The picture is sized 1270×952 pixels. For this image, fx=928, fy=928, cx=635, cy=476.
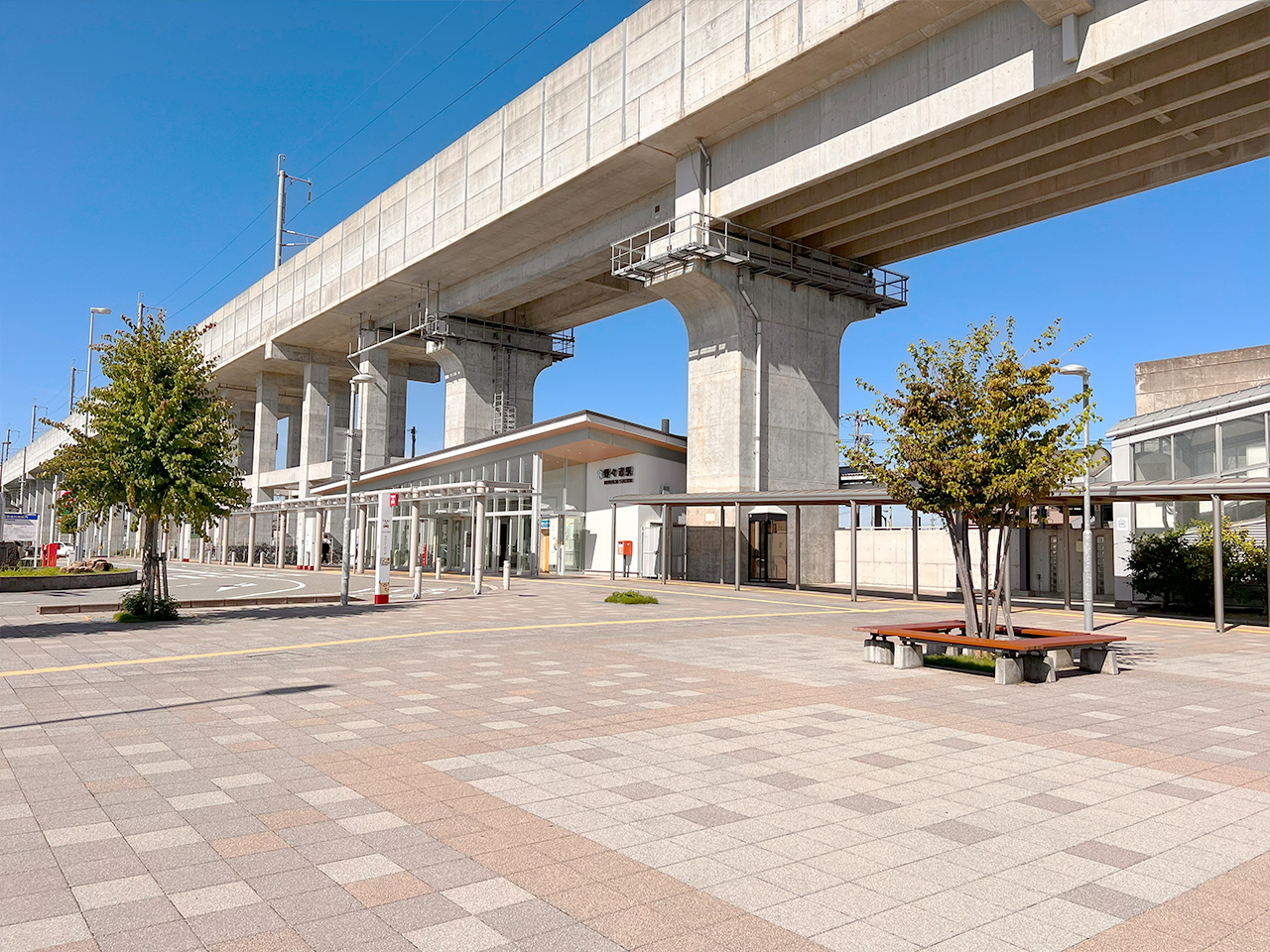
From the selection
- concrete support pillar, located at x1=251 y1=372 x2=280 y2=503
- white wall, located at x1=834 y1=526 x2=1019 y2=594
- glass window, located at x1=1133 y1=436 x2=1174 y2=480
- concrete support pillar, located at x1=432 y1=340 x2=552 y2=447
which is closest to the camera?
glass window, located at x1=1133 y1=436 x2=1174 y2=480

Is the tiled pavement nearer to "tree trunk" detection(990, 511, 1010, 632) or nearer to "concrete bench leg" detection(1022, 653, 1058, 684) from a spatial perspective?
"concrete bench leg" detection(1022, 653, 1058, 684)

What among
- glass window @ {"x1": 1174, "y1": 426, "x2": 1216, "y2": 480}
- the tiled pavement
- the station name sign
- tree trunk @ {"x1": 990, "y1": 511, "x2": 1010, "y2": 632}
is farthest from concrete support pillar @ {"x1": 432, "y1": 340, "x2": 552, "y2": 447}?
the tiled pavement

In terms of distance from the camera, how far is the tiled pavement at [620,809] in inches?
163

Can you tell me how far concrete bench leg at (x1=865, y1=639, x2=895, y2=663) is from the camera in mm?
12867

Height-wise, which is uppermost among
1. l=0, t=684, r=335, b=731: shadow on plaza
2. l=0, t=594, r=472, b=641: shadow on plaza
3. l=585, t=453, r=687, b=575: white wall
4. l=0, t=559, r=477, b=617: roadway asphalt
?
l=585, t=453, r=687, b=575: white wall

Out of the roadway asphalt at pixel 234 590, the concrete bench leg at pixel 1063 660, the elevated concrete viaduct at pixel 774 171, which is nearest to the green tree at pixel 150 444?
the roadway asphalt at pixel 234 590

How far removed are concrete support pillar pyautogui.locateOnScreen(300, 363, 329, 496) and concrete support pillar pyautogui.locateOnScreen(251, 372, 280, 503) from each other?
232 inches

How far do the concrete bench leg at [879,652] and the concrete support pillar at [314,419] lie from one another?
50694 millimetres

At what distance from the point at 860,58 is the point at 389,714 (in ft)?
75.8

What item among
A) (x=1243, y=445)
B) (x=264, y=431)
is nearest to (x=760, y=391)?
(x=1243, y=445)

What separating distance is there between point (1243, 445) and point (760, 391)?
14626 millimetres

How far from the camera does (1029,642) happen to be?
11.3 metres

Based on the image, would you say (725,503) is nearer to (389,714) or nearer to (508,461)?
(508,461)

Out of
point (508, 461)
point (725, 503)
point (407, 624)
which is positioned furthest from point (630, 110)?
point (407, 624)
